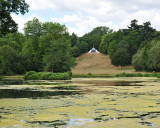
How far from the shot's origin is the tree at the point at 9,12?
961 inches

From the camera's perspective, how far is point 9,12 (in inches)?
993

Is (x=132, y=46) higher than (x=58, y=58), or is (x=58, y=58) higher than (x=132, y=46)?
(x=132, y=46)

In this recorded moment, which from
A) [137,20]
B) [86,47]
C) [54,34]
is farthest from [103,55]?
[54,34]

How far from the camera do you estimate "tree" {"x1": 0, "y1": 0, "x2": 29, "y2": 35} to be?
24.4 metres

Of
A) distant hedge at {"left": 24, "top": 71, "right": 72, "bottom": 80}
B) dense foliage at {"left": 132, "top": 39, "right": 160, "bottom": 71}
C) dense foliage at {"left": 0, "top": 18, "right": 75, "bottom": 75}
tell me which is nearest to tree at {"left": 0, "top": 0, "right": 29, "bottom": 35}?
distant hedge at {"left": 24, "top": 71, "right": 72, "bottom": 80}

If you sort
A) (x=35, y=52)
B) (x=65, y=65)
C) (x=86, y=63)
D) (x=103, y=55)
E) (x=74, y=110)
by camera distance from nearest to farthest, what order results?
1. (x=74, y=110)
2. (x=65, y=65)
3. (x=35, y=52)
4. (x=86, y=63)
5. (x=103, y=55)

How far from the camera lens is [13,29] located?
26500 millimetres

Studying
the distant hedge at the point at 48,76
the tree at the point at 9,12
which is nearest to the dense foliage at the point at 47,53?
the distant hedge at the point at 48,76

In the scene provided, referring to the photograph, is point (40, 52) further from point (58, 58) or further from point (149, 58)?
point (149, 58)

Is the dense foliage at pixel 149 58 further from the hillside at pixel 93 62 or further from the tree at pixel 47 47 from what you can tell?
the hillside at pixel 93 62

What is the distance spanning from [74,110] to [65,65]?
53.0 metres

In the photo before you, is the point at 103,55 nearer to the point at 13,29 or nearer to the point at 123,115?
the point at 13,29

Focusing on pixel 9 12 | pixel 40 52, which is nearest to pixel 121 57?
pixel 40 52

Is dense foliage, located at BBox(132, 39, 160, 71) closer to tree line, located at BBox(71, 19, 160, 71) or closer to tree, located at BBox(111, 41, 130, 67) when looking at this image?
tree line, located at BBox(71, 19, 160, 71)
